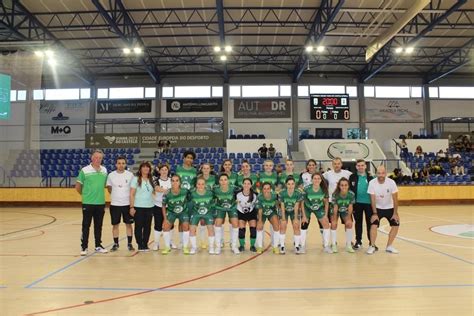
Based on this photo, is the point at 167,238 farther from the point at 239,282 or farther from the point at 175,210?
the point at 239,282

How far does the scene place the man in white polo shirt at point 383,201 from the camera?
6.05 metres

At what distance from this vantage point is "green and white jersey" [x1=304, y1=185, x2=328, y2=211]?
6227 mm

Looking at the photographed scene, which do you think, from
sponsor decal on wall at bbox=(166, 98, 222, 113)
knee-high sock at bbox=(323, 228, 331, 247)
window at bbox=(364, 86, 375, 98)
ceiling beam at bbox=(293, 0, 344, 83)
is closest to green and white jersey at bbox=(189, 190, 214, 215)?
knee-high sock at bbox=(323, 228, 331, 247)

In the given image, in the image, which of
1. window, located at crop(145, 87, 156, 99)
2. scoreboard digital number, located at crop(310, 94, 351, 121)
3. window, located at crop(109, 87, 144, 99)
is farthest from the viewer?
window, located at crop(109, 87, 144, 99)

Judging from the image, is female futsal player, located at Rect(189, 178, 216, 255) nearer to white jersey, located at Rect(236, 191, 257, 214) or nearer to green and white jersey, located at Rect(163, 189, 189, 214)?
green and white jersey, located at Rect(163, 189, 189, 214)

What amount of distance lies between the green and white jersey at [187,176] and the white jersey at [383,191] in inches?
120

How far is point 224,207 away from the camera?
6.22 meters

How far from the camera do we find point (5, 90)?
920 cm

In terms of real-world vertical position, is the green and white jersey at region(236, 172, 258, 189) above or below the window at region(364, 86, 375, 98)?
below

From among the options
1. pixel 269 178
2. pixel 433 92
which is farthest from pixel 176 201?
pixel 433 92

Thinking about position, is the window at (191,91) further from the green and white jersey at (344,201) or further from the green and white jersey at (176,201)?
the green and white jersey at (344,201)

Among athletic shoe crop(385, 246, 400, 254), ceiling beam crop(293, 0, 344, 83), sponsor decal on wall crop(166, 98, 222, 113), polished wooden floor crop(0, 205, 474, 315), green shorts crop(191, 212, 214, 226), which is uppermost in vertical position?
ceiling beam crop(293, 0, 344, 83)

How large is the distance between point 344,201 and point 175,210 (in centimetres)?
293

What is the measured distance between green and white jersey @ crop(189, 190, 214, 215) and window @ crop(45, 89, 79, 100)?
2148 cm
